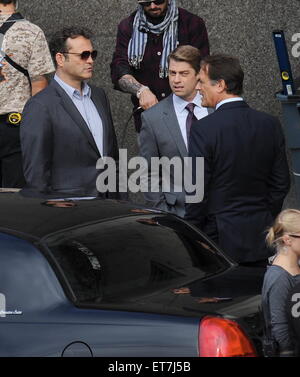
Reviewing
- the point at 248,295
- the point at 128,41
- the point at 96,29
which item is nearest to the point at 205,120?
the point at 248,295

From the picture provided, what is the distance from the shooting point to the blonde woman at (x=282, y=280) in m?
5.38

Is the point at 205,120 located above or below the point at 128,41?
below

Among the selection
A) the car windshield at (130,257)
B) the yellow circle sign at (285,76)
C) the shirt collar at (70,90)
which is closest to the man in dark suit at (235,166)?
the car windshield at (130,257)

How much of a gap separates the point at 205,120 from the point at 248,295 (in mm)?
1491

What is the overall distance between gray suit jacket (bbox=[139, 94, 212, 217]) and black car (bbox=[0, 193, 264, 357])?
1.39 metres

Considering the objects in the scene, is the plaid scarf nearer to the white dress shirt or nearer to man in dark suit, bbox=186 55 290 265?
the white dress shirt

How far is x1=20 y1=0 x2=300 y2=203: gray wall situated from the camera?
1047 cm

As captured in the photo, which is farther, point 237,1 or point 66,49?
point 237,1

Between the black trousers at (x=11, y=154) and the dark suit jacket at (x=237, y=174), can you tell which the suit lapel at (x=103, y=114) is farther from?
the dark suit jacket at (x=237, y=174)

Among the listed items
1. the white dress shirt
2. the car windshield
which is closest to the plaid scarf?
the white dress shirt

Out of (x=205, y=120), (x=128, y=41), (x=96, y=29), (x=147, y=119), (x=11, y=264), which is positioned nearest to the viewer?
(x=11, y=264)

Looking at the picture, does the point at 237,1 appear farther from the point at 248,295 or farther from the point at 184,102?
the point at 248,295

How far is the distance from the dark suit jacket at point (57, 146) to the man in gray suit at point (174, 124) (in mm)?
397

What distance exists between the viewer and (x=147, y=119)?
299 inches
